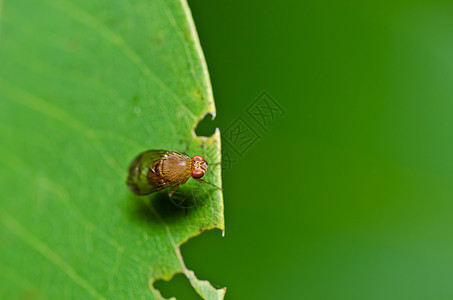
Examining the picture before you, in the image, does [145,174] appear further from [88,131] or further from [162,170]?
[88,131]

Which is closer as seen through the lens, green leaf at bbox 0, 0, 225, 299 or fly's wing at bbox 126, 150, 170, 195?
green leaf at bbox 0, 0, 225, 299

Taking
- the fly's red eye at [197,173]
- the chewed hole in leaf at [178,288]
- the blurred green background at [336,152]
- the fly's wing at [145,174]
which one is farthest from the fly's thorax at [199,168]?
the blurred green background at [336,152]

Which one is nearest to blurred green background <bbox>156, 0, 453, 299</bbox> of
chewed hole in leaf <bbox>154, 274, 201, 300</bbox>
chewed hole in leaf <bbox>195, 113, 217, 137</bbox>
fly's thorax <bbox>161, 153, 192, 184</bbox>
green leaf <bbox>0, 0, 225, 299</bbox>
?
chewed hole in leaf <bbox>195, 113, 217, 137</bbox>

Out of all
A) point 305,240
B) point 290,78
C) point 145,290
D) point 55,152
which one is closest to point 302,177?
point 305,240

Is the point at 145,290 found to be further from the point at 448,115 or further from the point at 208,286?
the point at 448,115

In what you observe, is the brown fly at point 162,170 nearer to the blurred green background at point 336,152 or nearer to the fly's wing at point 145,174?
the fly's wing at point 145,174

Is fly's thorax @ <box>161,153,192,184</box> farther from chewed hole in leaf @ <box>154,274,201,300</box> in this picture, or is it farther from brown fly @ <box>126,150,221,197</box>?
chewed hole in leaf @ <box>154,274,201,300</box>

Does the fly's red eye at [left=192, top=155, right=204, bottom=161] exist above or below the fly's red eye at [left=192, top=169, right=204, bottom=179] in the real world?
above
